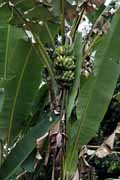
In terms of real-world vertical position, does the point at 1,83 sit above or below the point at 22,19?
below

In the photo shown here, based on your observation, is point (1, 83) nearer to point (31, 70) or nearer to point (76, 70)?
point (31, 70)

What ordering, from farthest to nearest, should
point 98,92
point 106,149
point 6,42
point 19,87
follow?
point 6,42 < point 19,87 < point 106,149 < point 98,92

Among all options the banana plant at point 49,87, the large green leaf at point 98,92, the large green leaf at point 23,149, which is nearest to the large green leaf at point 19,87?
the banana plant at point 49,87

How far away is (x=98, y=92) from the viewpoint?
1.57 m

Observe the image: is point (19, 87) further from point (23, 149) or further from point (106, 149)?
point (106, 149)

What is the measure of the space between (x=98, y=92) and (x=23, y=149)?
0.40 m

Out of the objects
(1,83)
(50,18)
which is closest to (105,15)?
(50,18)

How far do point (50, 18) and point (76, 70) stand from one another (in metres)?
0.23

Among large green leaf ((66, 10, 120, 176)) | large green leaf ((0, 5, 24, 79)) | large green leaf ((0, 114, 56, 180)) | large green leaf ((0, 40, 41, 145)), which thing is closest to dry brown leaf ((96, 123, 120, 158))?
large green leaf ((66, 10, 120, 176))

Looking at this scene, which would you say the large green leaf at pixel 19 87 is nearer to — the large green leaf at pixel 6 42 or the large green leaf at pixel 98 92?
the large green leaf at pixel 6 42

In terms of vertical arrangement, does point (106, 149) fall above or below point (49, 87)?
below

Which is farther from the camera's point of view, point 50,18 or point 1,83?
point 1,83

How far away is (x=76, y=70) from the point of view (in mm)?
1653

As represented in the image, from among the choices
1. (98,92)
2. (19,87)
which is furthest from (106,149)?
(19,87)
